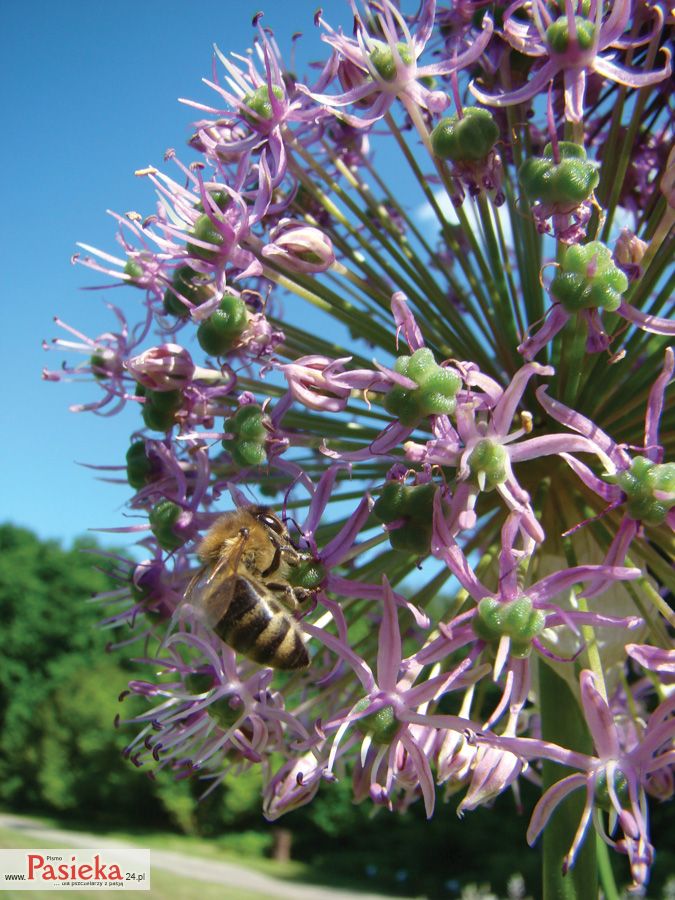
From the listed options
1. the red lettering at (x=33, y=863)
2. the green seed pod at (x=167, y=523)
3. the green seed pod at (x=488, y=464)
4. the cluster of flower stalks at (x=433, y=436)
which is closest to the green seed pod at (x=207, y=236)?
the cluster of flower stalks at (x=433, y=436)

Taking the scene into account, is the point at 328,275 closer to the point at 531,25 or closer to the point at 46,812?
the point at 531,25

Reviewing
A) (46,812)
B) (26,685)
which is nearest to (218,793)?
(46,812)

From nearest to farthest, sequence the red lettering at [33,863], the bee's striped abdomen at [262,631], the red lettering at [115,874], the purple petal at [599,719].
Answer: the purple petal at [599,719], the bee's striped abdomen at [262,631], the red lettering at [115,874], the red lettering at [33,863]

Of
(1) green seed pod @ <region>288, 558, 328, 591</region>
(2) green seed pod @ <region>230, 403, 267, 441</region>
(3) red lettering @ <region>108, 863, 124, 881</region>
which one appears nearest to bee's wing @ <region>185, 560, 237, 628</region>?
(1) green seed pod @ <region>288, 558, 328, 591</region>

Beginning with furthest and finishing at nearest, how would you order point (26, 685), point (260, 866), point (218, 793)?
point (26, 685) < point (218, 793) < point (260, 866)

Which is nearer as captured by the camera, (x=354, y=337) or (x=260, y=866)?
(x=354, y=337)

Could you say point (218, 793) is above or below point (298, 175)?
below

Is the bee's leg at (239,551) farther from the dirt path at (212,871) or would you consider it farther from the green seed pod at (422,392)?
the dirt path at (212,871)
